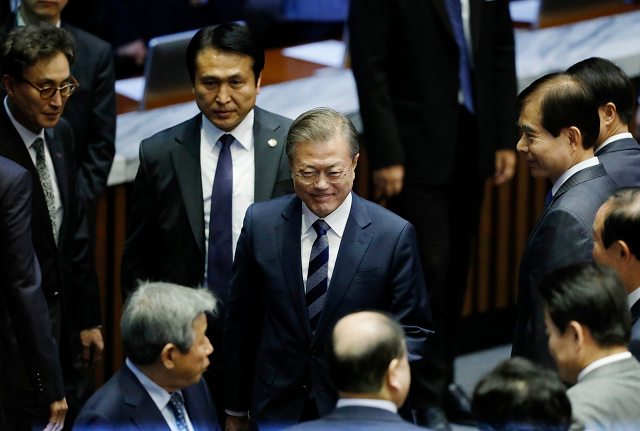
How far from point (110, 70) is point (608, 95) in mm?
1889

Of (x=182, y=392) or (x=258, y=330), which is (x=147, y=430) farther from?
(x=258, y=330)

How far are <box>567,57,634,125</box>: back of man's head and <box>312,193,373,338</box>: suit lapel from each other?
37.6 inches

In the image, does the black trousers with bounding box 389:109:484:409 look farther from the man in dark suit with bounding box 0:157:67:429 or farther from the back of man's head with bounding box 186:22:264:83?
the man in dark suit with bounding box 0:157:67:429

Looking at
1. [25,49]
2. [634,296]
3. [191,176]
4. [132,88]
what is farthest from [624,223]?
[132,88]

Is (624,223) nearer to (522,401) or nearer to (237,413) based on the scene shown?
(522,401)

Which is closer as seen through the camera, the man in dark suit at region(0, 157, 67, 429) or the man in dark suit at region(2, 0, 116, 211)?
the man in dark suit at region(0, 157, 67, 429)

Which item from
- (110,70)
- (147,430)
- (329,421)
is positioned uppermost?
(110,70)

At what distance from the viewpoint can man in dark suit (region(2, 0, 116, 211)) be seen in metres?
3.53

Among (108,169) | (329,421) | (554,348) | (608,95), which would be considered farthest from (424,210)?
(329,421)

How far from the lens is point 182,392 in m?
2.37

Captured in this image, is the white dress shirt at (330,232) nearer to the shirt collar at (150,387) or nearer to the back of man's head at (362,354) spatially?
the shirt collar at (150,387)

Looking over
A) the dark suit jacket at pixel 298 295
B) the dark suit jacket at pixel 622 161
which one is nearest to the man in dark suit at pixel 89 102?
the dark suit jacket at pixel 298 295

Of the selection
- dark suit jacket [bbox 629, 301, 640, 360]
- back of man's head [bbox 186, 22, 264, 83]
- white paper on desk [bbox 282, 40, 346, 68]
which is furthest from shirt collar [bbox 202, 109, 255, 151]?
white paper on desk [bbox 282, 40, 346, 68]

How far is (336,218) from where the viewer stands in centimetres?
261
